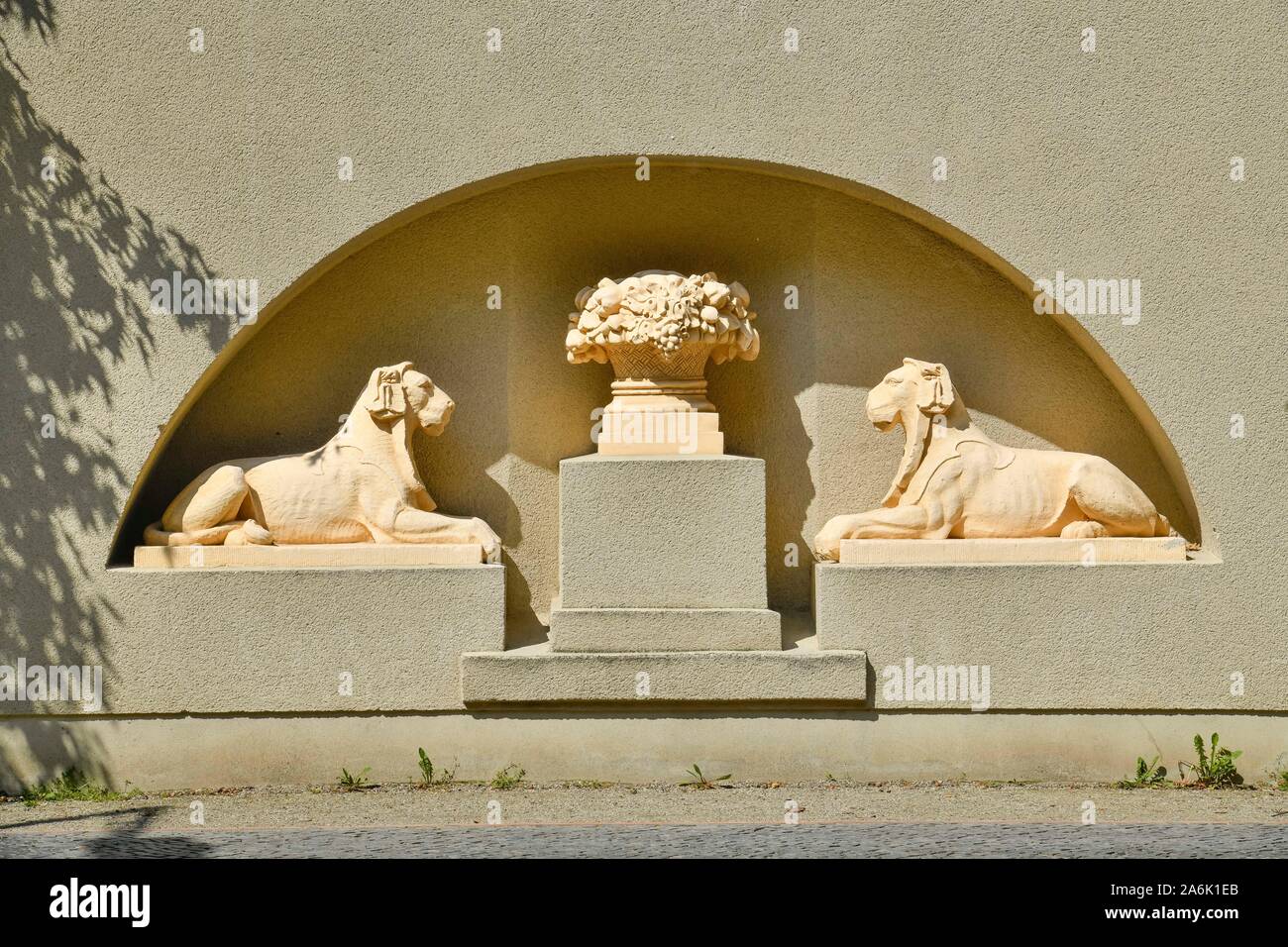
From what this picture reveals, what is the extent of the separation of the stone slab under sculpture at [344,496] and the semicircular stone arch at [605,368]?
1.41 ft

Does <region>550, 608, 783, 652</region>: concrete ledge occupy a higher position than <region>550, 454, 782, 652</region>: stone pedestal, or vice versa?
<region>550, 454, 782, 652</region>: stone pedestal

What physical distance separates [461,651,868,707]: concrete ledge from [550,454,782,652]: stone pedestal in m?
0.27

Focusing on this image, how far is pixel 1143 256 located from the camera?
8.98m

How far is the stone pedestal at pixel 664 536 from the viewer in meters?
8.99

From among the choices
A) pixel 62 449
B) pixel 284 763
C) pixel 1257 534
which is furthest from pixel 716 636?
pixel 62 449

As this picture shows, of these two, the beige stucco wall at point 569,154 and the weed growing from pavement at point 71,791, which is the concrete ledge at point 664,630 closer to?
the beige stucco wall at point 569,154

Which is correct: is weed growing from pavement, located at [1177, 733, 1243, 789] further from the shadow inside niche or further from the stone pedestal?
the shadow inside niche

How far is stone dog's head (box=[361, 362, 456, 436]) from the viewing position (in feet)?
30.4

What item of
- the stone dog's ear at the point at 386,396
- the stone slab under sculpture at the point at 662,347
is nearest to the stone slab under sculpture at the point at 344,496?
the stone dog's ear at the point at 386,396

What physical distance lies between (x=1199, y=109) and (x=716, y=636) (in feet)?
12.7

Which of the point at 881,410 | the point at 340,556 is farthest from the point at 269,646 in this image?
the point at 881,410

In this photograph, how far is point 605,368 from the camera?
32.6ft

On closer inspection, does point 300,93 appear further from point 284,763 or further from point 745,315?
point 284,763

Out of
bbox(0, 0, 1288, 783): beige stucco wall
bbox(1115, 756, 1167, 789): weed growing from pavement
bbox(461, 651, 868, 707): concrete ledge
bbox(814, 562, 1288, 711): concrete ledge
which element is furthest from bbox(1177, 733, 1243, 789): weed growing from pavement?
bbox(461, 651, 868, 707): concrete ledge
